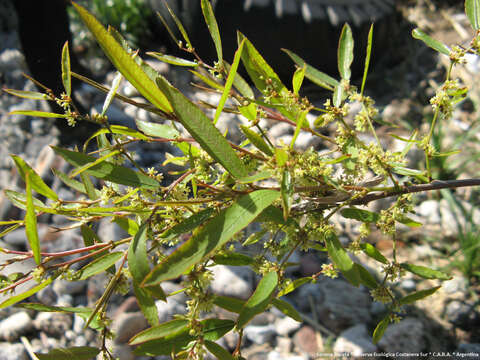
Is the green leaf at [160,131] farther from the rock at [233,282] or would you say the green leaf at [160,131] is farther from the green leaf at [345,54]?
the rock at [233,282]

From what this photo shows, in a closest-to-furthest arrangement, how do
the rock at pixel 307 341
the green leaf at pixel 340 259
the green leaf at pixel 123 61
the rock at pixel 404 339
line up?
1. the green leaf at pixel 123 61
2. the green leaf at pixel 340 259
3. the rock at pixel 404 339
4. the rock at pixel 307 341

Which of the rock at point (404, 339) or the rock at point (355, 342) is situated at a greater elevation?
the rock at point (404, 339)

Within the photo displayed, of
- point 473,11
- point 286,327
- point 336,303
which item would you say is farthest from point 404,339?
point 473,11

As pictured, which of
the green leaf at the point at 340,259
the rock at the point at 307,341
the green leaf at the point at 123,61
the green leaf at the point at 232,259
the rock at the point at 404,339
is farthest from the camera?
the rock at the point at 307,341

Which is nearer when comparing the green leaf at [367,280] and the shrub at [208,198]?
the shrub at [208,198]

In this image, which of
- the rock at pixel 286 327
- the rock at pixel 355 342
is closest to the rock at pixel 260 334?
the rock at pixel 286 327

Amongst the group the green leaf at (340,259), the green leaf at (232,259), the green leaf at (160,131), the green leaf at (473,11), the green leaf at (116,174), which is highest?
the green leaf at (473,11)

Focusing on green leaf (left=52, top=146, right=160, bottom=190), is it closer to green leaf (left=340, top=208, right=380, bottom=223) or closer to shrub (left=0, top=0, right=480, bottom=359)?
shrub (left=0, top=0, right=480, bottom=359)
